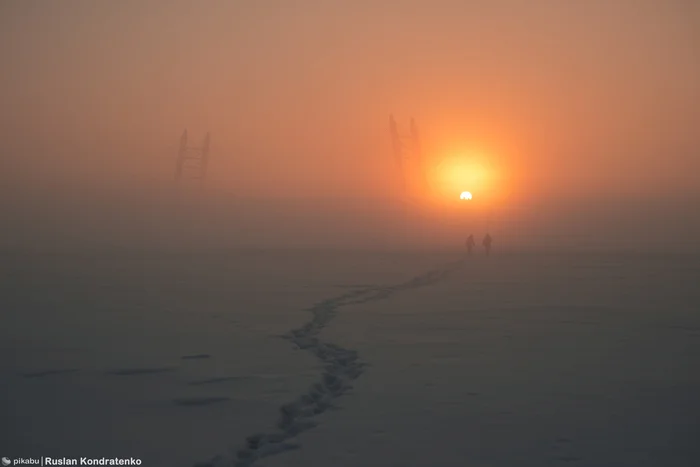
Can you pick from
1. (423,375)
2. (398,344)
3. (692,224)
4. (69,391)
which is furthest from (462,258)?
(692,224)

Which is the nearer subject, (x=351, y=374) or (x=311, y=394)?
(x=311, y=394)

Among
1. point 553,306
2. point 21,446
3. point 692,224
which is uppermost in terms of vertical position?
point 692,224

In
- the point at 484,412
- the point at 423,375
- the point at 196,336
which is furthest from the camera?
the point at 196,336

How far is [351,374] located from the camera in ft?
30.8

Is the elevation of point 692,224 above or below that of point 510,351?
above

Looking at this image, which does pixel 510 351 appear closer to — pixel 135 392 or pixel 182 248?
pixel 135 392

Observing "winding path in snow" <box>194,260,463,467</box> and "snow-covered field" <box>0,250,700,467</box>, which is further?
"snow-covered field" <box>0,250,700,467</box>

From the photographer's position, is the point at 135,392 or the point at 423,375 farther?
the point at 423,375

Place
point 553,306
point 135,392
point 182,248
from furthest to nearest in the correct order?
point 182,248
point 553,306
point 135,392

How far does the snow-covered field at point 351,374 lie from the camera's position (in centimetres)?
666

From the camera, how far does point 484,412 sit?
25.3 feet

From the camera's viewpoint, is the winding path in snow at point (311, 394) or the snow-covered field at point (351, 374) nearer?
the winding path in snow at point (311, 394)

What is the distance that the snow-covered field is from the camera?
6.66 meters

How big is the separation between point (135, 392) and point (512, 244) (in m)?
31.7
